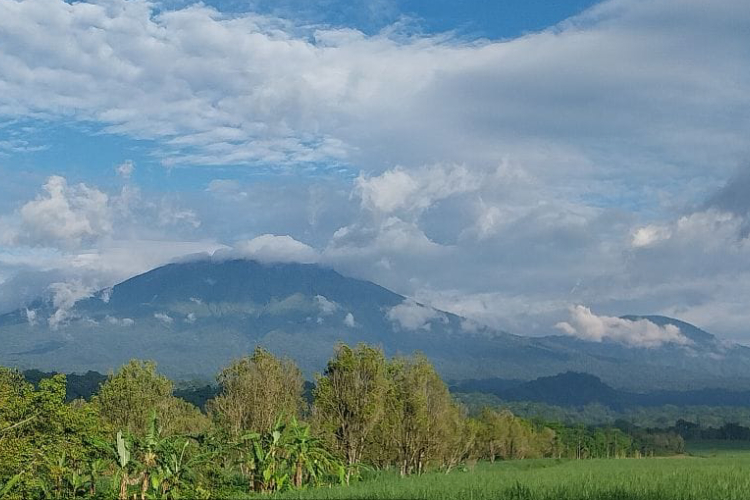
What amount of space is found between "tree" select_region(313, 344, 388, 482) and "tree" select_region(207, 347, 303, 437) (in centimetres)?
168

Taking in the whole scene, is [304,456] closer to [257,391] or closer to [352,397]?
[257,391]

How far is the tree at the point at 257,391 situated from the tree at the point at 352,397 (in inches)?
66.0

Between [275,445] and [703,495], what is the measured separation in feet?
30.2

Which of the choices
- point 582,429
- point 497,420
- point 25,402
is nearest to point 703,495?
point 25,402

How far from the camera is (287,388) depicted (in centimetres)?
4225

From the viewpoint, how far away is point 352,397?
139 ft

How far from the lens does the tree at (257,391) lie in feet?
127

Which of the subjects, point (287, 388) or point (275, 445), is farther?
point (287, 388)

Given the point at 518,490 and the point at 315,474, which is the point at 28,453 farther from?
the point at 518,490

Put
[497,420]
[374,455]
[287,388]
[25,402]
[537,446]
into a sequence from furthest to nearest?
[537,446] → [497,420] → [374,455] → [287,388] → [25,402]

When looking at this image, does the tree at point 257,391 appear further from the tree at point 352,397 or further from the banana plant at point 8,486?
the banana plant at point 8,486

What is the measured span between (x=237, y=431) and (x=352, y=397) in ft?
31.9

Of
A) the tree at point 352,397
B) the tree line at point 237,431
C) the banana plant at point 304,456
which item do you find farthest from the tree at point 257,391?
the banana plant at point 304,456

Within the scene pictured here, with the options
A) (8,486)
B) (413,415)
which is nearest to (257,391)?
(413,415)
